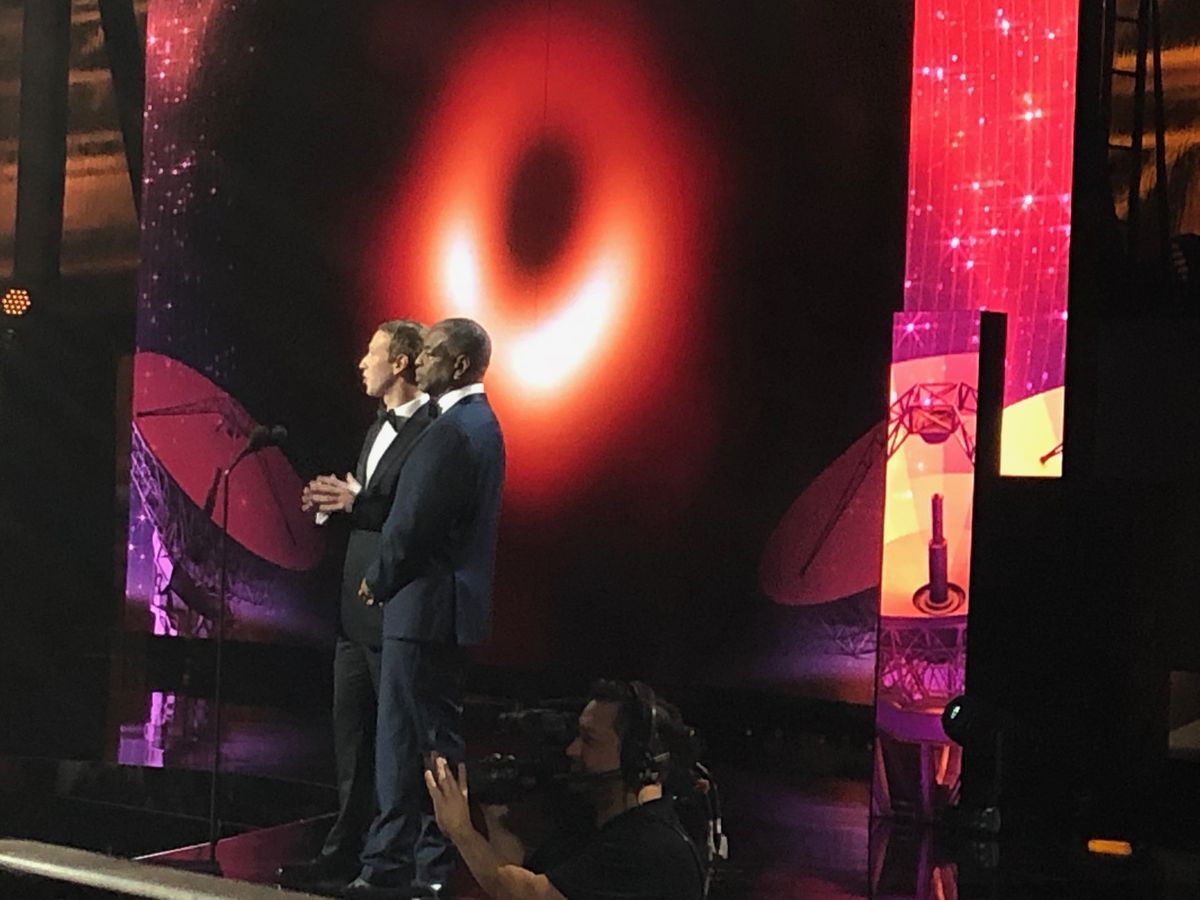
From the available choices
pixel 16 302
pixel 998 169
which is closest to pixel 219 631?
pixel 16 302

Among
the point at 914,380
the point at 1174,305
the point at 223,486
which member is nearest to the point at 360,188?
the point at 223,486

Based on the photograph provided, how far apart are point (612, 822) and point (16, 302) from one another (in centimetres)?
261

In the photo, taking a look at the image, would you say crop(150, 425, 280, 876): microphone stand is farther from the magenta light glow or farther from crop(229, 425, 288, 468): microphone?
the magenta light glow

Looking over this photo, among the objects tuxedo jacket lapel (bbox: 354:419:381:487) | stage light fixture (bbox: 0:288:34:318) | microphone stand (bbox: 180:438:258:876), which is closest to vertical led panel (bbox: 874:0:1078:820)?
tuxedo jacket lapel (bbox: 354:419:381:487)

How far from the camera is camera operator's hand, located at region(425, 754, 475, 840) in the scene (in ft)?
11.1

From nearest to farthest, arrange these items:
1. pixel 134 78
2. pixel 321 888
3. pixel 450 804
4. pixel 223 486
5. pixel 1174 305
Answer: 1. pixel 1174 305
2. pixel 450 804
3. pixel 321 888
4. pixel 223 486
5. pixel 134 78

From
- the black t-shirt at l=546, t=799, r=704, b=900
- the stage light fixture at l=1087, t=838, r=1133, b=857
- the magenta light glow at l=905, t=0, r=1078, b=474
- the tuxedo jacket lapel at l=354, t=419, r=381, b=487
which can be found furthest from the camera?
the tuxedo jacket lapel at l=354, t=419, r=381, b=487

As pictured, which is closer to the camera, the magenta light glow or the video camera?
the magenta light glow

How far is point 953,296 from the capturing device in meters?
3.29

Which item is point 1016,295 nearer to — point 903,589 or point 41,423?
point 903,589

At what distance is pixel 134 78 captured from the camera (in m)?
4.39

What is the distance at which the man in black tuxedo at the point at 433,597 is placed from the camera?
3.68m

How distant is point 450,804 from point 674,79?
5.40 ft

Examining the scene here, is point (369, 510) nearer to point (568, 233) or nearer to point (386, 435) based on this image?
point (386, 435)
